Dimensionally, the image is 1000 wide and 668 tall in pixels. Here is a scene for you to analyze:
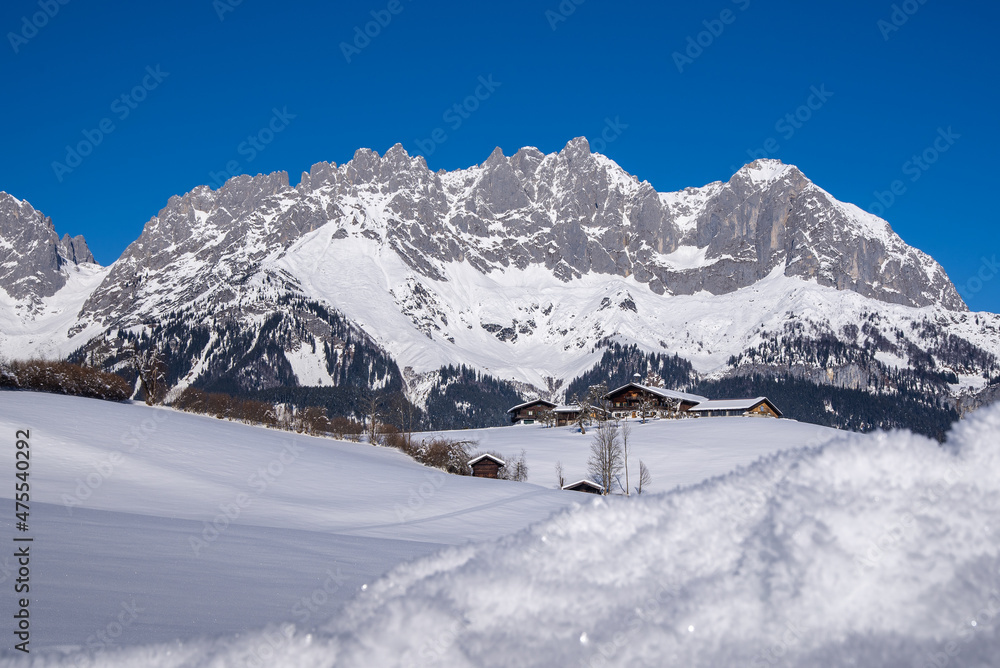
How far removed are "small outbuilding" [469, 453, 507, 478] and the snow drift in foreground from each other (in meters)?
47.2

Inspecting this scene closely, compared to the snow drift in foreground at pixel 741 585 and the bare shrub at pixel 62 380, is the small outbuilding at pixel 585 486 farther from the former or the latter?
the snow drift in foreground at pixel 741 585

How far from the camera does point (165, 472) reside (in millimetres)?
25094

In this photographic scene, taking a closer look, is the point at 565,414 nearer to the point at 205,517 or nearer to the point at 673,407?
the point at 673,407

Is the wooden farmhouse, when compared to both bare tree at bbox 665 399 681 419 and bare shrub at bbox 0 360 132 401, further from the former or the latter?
bare shrub at bbox 0 360 132 401

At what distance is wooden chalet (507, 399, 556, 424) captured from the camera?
10268 centimetres

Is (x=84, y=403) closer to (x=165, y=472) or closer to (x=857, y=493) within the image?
(x=165, y=472)

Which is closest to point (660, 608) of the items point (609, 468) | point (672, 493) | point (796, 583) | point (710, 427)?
point (796, 583)

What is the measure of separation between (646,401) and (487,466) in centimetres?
4416

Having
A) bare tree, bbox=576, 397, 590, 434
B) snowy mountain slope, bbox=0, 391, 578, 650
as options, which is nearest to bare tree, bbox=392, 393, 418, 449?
snowy mountain slope, bbox=0, 391, 578, 650

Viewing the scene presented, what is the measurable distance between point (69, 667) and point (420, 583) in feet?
5.28

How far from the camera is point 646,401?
88.8 m

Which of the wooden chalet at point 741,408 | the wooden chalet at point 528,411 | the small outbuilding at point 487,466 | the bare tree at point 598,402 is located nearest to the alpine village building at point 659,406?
the wooden chalet at point 741,408

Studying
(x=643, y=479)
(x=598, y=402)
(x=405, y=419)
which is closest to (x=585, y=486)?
(x=643, y=479)

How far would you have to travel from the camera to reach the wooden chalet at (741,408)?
287 feet
